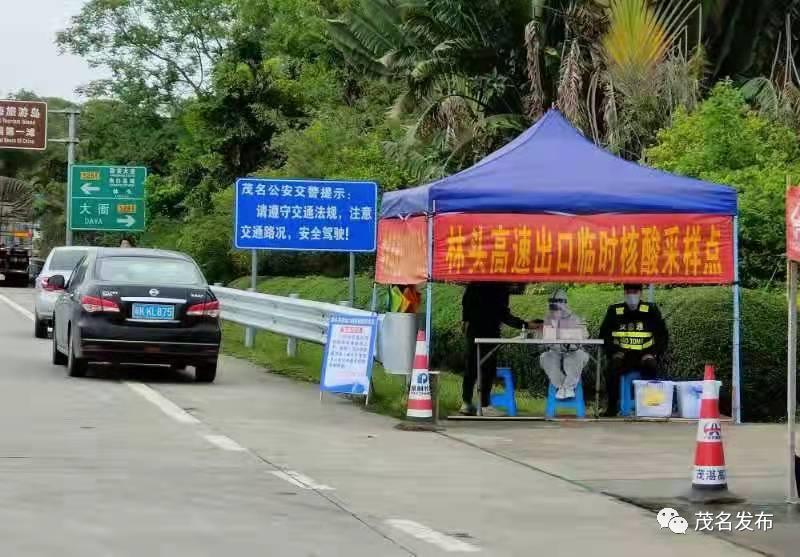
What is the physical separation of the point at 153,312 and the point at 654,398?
596 centimetres

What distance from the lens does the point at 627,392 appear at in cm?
1627

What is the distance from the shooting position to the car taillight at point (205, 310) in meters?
18.1

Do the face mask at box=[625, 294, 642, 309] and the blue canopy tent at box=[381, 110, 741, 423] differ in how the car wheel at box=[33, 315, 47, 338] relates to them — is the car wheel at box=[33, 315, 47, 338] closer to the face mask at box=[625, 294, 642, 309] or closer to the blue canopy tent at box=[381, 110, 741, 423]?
the blue canopy tent at box=[381, 110, 741, 423]

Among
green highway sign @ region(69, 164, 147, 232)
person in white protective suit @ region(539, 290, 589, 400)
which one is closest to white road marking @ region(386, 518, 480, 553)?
person in white protective suit @ region(539, 290, 589, 400)

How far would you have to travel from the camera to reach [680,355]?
1698cm

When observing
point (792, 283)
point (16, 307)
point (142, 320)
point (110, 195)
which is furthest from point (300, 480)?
point (110, 195)

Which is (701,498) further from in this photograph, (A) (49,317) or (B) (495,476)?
(A) (49,317)

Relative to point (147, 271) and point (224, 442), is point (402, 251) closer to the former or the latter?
point (147, 271)

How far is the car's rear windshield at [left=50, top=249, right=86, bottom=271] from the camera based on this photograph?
2816 centimetres

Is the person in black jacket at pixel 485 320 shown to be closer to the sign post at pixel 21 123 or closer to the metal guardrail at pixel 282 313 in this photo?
the metal guardrail at pixel 282 313

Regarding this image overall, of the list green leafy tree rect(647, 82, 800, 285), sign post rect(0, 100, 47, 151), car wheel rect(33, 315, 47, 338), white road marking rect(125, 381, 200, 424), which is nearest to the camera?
white road marking rect(125, 381, 200, 424)

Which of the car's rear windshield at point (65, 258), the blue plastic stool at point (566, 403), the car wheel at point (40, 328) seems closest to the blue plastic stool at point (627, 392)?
the blue plastic stool at point (566, 403)

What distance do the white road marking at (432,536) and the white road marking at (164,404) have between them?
18.2 ft

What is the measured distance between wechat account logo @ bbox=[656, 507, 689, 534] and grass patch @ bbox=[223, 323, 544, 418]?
6401mm
